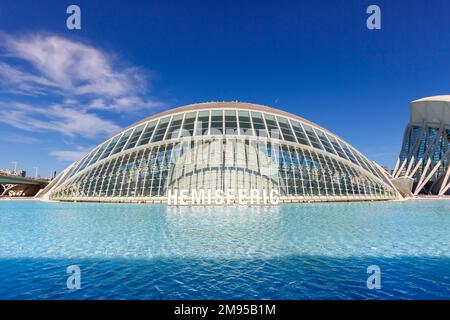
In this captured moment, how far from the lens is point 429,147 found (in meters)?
66.4

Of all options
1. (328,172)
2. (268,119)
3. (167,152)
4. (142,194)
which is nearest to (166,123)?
(167,152)

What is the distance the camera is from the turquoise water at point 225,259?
731 centimetres

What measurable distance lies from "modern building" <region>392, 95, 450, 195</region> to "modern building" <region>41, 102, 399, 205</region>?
123ft

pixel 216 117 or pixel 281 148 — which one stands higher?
pixel 216 117

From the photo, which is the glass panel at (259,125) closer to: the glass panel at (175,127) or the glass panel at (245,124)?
the glass panel at (245,124)

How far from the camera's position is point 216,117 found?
3594 cm

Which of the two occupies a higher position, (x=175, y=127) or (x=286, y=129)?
(x=175, y=127)

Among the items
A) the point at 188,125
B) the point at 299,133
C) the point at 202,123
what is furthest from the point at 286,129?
the point at 188,125

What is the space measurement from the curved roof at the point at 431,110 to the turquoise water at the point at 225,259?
6062cm

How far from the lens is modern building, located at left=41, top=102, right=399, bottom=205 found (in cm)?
3103

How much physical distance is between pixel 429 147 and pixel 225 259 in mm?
75576

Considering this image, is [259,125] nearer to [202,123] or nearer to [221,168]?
[202,123]
